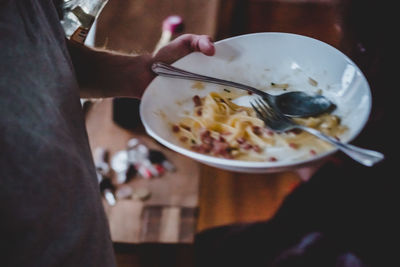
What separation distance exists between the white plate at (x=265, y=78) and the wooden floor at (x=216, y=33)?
0.03 meters

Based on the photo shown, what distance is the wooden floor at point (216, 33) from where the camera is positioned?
609 millimetres

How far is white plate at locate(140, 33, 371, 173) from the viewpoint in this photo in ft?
1.71

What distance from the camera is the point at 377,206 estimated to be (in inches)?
34.8

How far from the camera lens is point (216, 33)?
5.44ft

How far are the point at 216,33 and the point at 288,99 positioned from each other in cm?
112

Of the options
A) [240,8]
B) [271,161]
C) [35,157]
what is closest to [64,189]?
[35,157]

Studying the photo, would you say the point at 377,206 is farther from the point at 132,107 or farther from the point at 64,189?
the point at 132,107

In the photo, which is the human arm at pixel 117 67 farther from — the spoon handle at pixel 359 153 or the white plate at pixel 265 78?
the spoon handle at pixel 359 153

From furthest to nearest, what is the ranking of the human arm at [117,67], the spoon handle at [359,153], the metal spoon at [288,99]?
the human arm at [117,67] → the metal spoon at [288,99] → the spoon handle at [359,153]

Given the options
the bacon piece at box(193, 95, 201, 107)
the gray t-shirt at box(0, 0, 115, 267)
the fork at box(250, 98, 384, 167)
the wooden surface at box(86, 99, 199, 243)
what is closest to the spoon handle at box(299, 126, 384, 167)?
the fork at box(250, 98, 384, 167)

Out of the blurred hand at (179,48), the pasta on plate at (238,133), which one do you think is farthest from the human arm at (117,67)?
the pasta on plate at (238,133)

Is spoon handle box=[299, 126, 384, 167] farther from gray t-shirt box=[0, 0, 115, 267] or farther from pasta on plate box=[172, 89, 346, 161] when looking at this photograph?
gray t-shirt box=[0, 0, 115, 267]

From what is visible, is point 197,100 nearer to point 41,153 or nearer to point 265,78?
point 265,78

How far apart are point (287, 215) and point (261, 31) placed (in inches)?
27.0
